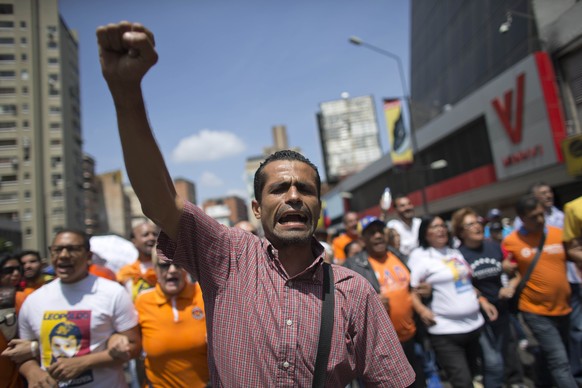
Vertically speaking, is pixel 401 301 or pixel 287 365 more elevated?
pixel 287 365

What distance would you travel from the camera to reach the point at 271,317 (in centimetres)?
149

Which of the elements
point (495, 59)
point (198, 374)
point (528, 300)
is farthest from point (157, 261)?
point (495, 59)

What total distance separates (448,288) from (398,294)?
481 millimetres

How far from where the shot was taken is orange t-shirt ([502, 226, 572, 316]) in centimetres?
403

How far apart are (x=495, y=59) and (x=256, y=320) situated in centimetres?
2157

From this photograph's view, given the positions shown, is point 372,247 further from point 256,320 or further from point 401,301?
point 256,320

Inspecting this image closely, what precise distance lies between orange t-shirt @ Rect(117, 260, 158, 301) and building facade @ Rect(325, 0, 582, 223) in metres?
12.6

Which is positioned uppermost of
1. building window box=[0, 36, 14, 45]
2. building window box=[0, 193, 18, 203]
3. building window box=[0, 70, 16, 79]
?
building window box=[0, 36, 14, 45]

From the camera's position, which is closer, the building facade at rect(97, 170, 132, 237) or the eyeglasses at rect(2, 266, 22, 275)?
the eyeglasses at rect(2, 266, 22, 275)

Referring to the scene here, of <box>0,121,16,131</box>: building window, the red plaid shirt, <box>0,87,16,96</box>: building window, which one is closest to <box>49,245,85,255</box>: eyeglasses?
the red plaid shirt

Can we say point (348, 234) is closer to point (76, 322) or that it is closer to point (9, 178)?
point (76, 322)

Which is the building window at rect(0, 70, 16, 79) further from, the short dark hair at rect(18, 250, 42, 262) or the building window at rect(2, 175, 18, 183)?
the short dark hair at rect(18, 250, 42, 262)

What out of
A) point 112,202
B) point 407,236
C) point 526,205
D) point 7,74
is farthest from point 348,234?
point 112,202

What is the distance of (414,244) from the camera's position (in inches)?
240
